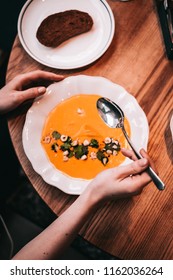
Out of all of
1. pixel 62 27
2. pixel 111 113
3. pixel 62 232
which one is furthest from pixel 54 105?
pixel 62 232

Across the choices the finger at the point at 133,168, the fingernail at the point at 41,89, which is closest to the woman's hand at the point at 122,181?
the finger at the point at 133,168

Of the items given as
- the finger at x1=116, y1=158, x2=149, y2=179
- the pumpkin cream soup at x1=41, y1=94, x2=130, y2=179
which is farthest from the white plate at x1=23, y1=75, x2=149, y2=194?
the finger at x1=116, y1=158, x2=149, y2=179

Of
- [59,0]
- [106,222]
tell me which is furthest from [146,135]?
[59,0]

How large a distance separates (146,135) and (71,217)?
1.30 feet

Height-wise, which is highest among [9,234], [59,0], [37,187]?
[59,0]

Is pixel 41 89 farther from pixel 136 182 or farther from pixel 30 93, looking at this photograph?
pixel 136 182

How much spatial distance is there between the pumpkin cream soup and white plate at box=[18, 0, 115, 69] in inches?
6.9

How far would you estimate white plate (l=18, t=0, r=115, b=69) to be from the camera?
1.33 m

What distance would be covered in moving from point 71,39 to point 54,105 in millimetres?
316

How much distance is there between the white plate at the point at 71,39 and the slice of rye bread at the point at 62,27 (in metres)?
0.03

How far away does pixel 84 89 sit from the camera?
50.2 inches

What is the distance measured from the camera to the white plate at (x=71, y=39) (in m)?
1.33

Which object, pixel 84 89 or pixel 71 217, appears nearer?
pixel 71 217

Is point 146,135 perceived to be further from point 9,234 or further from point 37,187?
point 9,234
